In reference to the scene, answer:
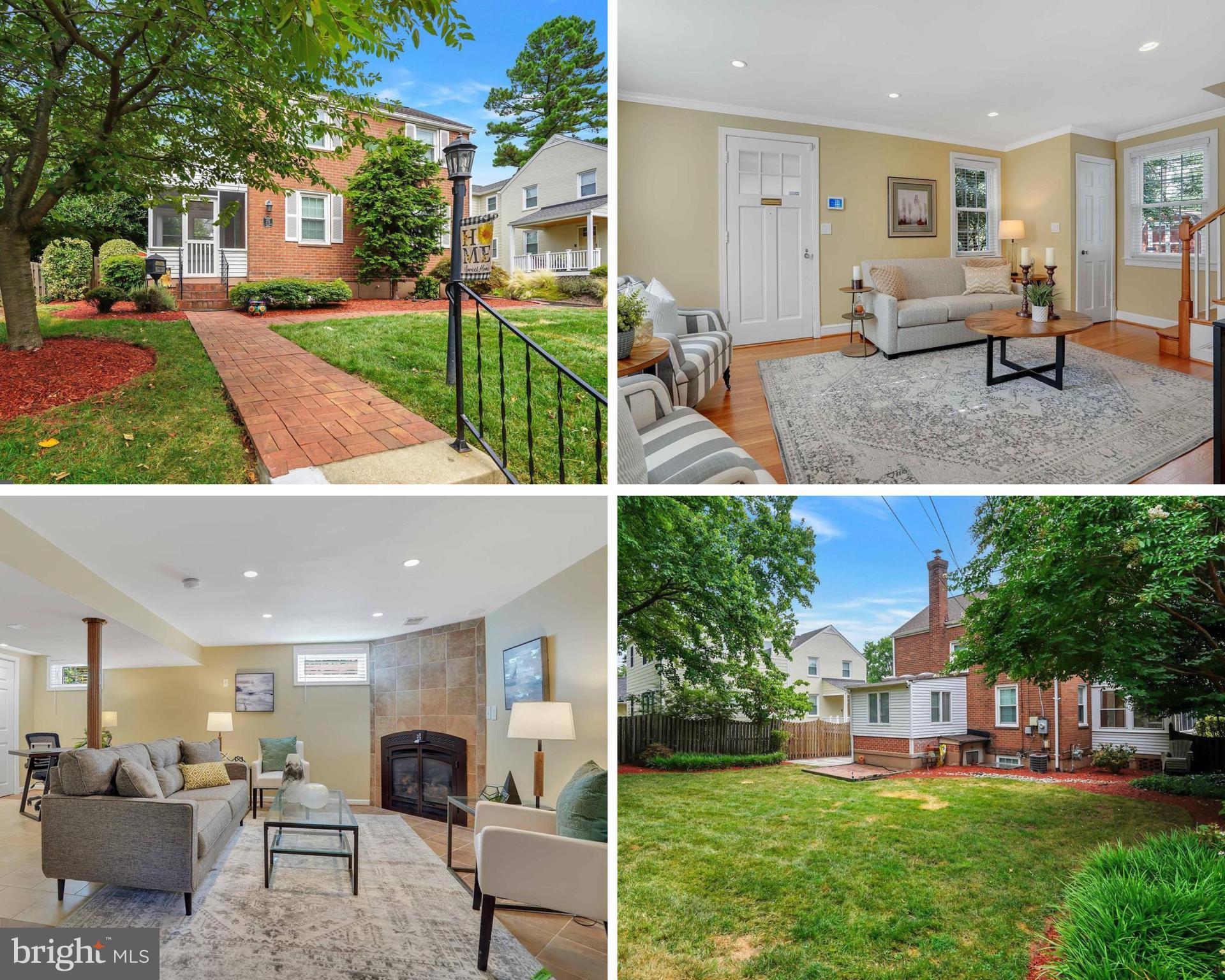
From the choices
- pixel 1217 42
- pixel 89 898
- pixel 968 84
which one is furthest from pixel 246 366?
pixel 1217 42

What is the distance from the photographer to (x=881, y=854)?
2.37m

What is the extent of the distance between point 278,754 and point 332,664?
72cm

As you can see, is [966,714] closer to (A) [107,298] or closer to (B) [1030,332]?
(B) [1030,332]

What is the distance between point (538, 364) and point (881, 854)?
79.5 inches

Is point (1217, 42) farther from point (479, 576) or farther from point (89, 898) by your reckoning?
point (89, 898)

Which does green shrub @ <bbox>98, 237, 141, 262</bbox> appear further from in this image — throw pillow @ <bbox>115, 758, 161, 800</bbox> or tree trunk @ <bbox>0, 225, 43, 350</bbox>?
throw pillow @ <bbox>115, 758, 161, 800</bbox>

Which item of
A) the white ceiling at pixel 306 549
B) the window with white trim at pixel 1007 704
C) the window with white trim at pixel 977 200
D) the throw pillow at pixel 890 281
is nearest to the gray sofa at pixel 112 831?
the white ceiling at pixel 306 549

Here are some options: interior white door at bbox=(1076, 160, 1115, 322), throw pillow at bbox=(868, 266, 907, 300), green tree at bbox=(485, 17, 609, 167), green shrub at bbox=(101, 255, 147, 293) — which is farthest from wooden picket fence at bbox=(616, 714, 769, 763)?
throw pillow at bbox=(868, 266, 907, 300)

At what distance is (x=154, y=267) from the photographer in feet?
6.24

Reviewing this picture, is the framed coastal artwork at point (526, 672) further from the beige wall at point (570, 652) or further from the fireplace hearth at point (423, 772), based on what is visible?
the fireplace hearth at point (423, 772)

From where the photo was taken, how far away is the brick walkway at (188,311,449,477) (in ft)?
6.21

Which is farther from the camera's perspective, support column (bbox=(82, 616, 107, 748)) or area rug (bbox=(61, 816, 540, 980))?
support column (bbox=(82, 616, 107, 748))

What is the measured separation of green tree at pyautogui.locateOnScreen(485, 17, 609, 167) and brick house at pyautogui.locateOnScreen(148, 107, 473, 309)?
0.13 meters

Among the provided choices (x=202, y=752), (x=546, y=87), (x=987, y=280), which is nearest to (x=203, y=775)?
(x=202, y=752)
